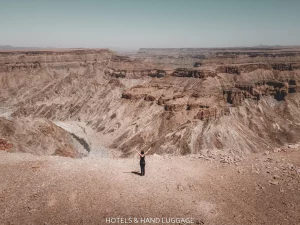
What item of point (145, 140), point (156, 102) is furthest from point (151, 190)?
point (156, 102)

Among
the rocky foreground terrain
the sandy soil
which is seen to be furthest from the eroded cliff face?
the sandy soil

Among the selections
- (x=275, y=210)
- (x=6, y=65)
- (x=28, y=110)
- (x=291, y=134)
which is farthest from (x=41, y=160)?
(x=6, y=65)

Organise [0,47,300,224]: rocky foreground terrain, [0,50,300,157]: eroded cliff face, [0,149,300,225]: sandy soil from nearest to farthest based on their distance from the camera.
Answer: [0,149,300,225]: sandy soil
[0,47,300,224]: rocky foreground terrain
[0,50,300,157]: eroded cliff face

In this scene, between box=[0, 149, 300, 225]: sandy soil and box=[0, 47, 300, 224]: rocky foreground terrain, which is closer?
box=[0, 149, 300, 225]: sandy soil

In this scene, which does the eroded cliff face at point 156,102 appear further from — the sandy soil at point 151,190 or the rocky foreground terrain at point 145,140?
the sandy soil at point 151,190

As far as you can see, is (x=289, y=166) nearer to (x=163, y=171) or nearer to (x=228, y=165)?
(x=228, y=165)

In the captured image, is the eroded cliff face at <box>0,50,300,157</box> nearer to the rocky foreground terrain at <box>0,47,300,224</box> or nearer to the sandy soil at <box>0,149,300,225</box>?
the rocky foreground terrain at <box>0,47,300,224</box>
